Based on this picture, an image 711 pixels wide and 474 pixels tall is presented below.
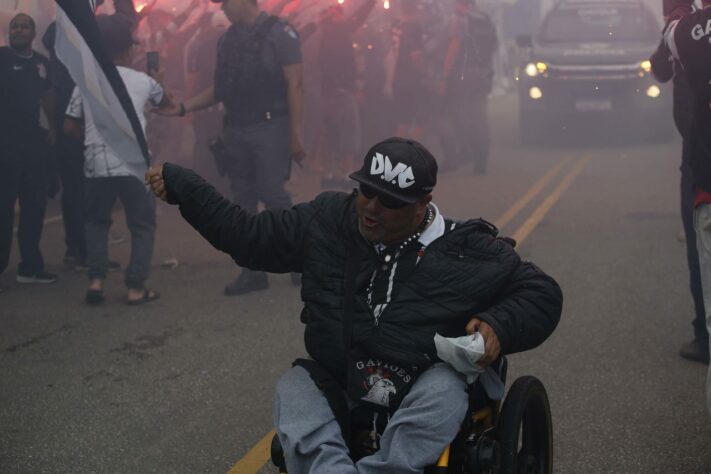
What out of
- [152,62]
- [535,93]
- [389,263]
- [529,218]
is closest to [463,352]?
[389,263]

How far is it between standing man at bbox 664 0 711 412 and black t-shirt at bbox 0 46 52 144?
16.0 feet

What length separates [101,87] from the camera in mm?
6797

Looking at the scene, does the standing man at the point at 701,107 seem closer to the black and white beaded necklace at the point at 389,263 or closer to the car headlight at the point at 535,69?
the black and white beaded necklace at the point at 389,263

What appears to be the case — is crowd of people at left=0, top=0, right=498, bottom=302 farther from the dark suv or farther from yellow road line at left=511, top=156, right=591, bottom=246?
the dark suv

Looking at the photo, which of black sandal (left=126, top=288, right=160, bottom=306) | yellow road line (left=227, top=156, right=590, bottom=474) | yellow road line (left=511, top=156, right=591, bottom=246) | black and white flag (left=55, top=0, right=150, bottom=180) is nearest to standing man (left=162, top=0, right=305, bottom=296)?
black sandal (left=126, top=288, right=160, bottom=306)

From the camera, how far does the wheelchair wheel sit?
3.54 metres

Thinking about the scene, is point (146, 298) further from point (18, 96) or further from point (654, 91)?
point (654, 91)

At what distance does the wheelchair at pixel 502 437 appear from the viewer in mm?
3430

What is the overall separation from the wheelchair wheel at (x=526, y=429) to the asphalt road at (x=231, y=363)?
765mm

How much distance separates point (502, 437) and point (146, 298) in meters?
4.66

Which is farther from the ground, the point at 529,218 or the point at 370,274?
the point at 370,274

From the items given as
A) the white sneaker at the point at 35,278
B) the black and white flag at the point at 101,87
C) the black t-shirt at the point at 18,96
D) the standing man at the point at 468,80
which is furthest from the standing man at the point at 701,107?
the standing man at the point at 468,80

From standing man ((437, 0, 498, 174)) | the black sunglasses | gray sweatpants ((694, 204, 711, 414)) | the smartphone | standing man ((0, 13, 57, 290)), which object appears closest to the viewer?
the black sunglasses

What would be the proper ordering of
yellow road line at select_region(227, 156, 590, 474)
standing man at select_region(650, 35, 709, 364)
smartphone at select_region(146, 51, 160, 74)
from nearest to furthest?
yellow road line at select_region(227, 156, 590, 474), standing man at select_region(650, 35, 709, 364), smartphone at select_region(146, 51, 160, 74)
